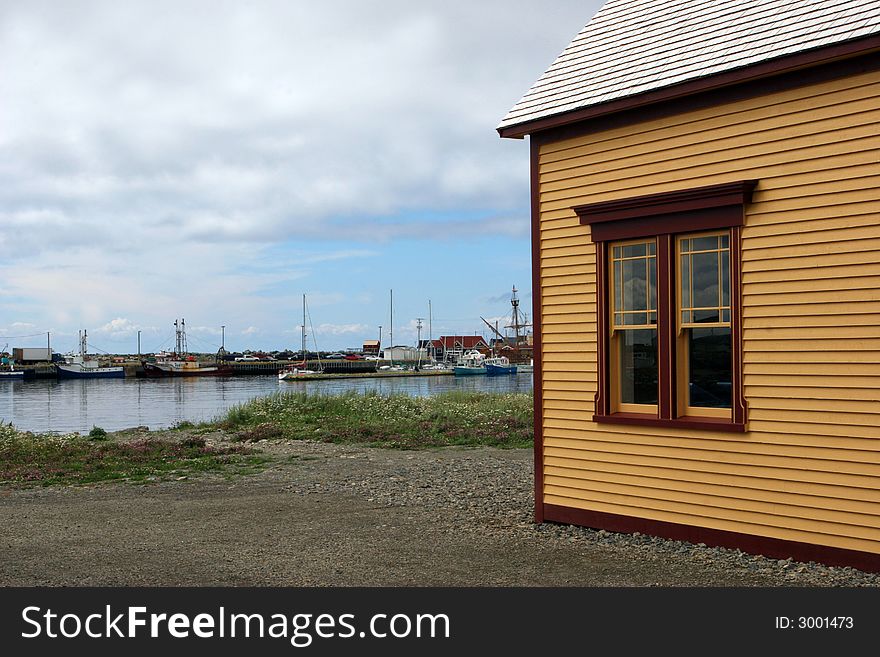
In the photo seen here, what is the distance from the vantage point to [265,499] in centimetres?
1313

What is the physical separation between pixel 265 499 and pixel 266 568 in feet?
14.7

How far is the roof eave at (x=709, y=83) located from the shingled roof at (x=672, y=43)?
36 mm

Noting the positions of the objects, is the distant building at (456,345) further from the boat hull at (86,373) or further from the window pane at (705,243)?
the window pane at (705,243)

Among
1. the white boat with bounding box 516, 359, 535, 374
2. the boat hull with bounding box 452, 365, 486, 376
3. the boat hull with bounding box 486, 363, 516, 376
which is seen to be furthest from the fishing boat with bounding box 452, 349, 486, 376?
the white boat with bounding box 516, 359, 535, 374

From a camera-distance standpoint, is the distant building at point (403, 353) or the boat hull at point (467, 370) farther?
the distant building at point (403, 353)

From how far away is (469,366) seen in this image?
124 metres

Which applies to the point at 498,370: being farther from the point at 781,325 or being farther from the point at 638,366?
the point at 781,325

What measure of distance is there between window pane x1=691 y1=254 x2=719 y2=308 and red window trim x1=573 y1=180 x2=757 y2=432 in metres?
0.25

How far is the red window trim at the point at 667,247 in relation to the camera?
905 cm

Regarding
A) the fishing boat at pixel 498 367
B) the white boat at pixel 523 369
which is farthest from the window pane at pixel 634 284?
the white boat at pixel 523 369

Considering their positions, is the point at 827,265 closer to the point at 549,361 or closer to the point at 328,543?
the point at 549,361

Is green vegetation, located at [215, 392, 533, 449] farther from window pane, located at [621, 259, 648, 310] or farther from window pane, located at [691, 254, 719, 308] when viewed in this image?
window pane, located at [691, 254, 719, 308]
